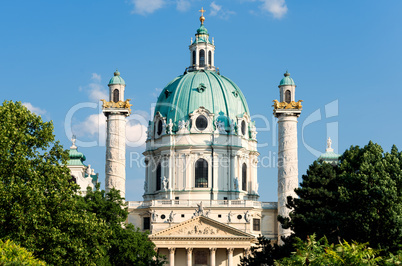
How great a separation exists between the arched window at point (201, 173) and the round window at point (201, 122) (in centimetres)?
448

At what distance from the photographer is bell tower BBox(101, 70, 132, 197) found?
8431cm

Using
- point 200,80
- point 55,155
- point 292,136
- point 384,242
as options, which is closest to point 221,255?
point 292,136

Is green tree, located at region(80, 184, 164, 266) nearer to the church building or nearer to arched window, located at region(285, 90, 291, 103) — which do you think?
the church building

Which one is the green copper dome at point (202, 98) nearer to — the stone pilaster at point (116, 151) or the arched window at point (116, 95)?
the arched window at point (116, 95)

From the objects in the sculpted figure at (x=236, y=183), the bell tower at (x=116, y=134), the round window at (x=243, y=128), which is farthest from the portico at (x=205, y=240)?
the round window at (x=243, y=128)

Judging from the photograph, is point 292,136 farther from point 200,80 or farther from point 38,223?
point 38,223

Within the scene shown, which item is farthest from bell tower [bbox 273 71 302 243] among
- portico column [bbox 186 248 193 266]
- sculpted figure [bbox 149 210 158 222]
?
sculpted figure [bbox 149 210 158 222]

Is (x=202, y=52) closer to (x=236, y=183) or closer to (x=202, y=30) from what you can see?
(x=202, y=30)

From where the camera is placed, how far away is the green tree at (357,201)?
1982 inches

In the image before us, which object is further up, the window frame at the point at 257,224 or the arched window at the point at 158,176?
the arched window at the point at 158,176

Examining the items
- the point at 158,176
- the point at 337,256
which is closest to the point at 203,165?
the point at 158,176

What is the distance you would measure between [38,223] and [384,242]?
Result: 23981mm

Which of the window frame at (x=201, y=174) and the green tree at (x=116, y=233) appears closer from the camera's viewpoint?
the green tree at (x=116, y=233)

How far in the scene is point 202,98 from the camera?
9544 cm
